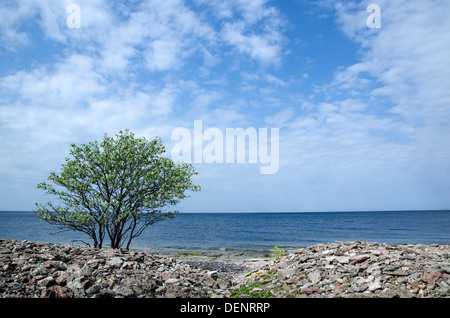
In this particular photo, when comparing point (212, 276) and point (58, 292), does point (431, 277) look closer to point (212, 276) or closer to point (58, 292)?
point (212, 276)

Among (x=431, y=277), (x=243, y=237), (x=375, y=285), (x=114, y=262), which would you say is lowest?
(x=243, y=237)

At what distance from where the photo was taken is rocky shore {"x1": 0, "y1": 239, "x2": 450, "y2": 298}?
8.99 metres

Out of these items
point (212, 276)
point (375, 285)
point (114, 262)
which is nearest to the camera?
point (375, 285)

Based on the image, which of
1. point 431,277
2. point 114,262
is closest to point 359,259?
point 431,277

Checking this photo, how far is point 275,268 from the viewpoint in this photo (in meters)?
13.9

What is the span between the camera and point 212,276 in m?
13.8

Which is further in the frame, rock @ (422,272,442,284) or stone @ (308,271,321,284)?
stone @ (308,271,321,284)

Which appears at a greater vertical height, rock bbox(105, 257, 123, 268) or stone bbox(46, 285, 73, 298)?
rock bbox(105, 257, 123, 268)

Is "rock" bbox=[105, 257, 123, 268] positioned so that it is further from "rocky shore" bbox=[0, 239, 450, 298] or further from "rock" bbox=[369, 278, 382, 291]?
"rock" bbox=[369, 278, 382, 291]

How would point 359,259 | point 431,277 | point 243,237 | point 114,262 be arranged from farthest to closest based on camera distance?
point 243,237 < point 359,259 < point 114,262 < point 431,277


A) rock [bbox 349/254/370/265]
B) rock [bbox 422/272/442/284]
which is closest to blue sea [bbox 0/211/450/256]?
rock [bbox 349/254/370/265]

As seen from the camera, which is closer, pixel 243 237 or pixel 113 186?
pixel 113 186
